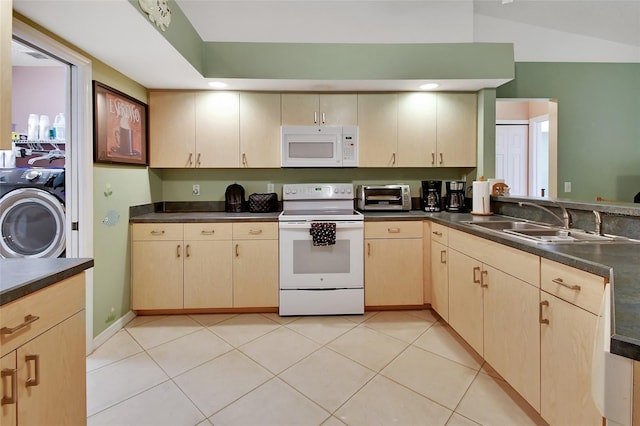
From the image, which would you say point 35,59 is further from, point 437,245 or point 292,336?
point 437,245

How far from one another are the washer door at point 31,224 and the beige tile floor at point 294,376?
2.89 ft

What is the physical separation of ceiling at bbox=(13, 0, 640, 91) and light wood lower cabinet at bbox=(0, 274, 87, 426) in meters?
1.92

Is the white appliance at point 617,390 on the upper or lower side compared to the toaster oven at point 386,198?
lower

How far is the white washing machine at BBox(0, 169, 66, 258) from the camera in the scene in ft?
7.83

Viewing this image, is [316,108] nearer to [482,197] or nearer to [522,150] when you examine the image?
[482,197]

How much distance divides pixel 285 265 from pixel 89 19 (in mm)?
2074

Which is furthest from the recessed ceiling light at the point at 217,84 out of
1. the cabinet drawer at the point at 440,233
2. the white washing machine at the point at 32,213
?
the cabinet drawer at the point at 440,233

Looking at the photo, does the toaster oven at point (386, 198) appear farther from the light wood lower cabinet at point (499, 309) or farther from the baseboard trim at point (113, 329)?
the baseboard trim at point (113, 329)

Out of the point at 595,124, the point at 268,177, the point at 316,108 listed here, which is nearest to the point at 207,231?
the point at 268,177

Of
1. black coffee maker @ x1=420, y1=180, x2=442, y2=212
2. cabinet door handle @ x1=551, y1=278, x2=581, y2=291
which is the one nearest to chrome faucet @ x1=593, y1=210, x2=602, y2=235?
cabinet door handle @ x1=551, y1=278, x2=581, y2=291

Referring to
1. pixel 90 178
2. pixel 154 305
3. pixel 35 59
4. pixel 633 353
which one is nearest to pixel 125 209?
pixel 90 178

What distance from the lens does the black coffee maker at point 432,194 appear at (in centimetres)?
321

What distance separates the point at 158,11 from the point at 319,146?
161 cm

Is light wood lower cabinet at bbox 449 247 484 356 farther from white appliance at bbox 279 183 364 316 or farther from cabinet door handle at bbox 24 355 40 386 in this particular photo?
cabinet door handle at bbox 24 355 40 386
